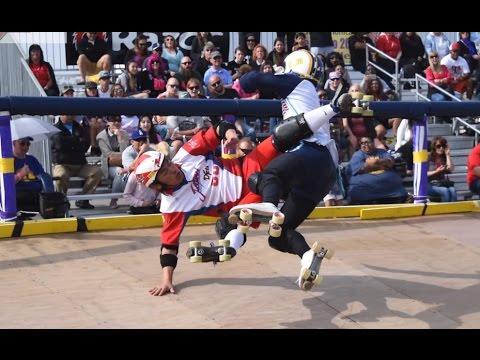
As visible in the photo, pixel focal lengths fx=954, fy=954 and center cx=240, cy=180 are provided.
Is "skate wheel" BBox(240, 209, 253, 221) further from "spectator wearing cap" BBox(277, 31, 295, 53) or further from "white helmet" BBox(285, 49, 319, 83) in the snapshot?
"spectator wearing cap" BBox(277, 31, 295, 53)

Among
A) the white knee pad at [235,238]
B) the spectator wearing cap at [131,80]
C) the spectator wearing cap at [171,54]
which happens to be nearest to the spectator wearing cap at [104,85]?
the spectator wearing cap at [131,80]

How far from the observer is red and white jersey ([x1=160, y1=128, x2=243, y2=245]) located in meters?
7.18

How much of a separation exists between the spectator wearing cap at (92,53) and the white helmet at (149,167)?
7142 millimetres

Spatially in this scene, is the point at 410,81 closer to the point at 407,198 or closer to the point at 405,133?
the point at 405,133

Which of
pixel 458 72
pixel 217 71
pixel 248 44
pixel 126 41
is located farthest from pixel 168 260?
pixel 458 72

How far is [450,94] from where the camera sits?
577 inches

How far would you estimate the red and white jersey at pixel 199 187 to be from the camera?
7176 mm

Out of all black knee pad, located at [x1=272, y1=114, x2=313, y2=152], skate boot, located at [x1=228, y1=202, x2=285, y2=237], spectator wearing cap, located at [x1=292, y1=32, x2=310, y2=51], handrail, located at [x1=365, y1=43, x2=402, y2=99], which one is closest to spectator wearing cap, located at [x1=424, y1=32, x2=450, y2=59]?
handrail, located at [x1=365, y1=43, x2=402, y2=99]

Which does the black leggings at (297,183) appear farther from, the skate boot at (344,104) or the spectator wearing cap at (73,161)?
the spectator wearing cap at (73,161)

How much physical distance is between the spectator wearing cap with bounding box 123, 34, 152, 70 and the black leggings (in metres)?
6.86

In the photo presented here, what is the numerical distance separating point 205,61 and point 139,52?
0.96 meters

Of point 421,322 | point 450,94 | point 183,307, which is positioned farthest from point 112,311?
point 450,94

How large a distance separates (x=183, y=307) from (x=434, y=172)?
5.75 m

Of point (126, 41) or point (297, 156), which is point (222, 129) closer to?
point (297, 156)
